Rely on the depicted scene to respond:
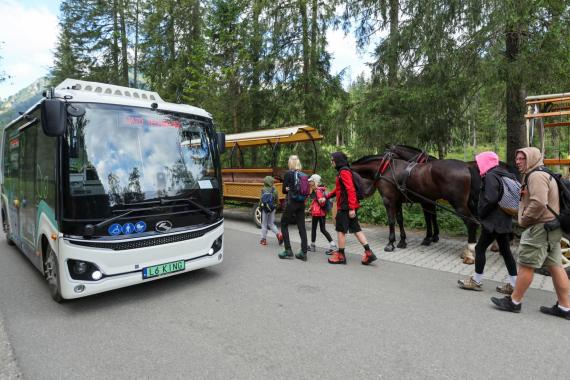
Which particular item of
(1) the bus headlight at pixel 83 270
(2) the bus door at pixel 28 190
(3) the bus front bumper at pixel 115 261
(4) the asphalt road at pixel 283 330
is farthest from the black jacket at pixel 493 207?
(2) the bus door at pixel 28 190

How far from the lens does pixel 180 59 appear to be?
1750 centimetres

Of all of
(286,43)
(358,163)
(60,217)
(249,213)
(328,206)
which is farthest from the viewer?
(286,43)

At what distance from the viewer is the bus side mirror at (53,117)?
3705mm

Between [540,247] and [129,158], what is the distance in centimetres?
482

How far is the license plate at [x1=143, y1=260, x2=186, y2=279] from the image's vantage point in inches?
170

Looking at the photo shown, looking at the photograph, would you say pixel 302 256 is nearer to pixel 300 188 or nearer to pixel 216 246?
pixel 300 188

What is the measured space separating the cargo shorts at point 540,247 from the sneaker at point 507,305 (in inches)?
20.2

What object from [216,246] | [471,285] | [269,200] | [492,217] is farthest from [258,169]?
[492,217]

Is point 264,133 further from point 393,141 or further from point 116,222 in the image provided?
point 116,222

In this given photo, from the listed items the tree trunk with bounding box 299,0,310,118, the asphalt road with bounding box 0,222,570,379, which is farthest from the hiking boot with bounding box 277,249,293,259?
the tree trunk with bounding box 299,0,310,118

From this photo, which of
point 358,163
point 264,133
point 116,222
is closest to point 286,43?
point 264,133

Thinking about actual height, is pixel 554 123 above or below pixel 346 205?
above

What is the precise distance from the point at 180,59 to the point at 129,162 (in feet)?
49.1

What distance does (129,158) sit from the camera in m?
4.34
